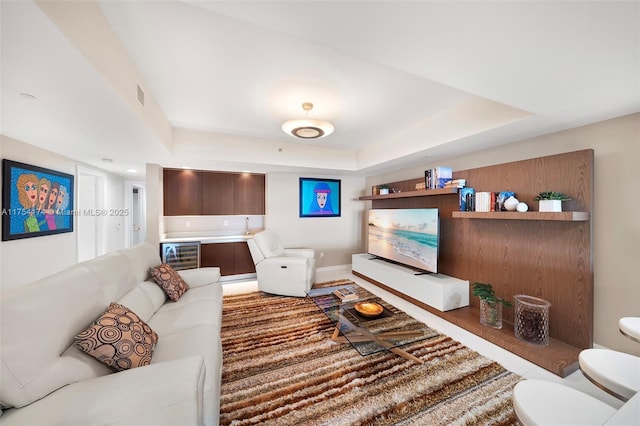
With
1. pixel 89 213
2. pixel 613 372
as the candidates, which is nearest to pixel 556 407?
pixel 613 372

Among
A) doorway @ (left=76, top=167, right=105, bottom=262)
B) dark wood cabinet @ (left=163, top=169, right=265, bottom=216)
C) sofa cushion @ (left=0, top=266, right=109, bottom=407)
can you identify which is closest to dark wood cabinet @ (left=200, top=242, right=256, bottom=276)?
dark wood cabinet @ (left=163, top=169, right=265, bottom=216)

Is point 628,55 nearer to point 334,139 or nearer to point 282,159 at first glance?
point 334,139

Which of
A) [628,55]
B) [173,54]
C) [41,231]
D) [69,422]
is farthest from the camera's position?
[41,231]

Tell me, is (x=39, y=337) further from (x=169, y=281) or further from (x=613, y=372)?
(x=613, y=372)

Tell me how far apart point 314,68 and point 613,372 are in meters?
2.55

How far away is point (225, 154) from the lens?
3688 mm

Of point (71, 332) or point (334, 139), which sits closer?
point (71, 332)

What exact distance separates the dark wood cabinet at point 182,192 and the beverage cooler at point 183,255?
0.60 m

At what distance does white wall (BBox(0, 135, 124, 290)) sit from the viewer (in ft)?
7.82

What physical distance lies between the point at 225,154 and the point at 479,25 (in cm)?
344

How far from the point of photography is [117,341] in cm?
122

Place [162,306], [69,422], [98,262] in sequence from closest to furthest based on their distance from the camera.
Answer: [69,422] → [98,262] → [162,306]

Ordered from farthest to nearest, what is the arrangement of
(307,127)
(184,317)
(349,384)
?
(307,127)
(184,317)
(349,384)

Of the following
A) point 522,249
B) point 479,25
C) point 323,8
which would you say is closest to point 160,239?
point 323,8
